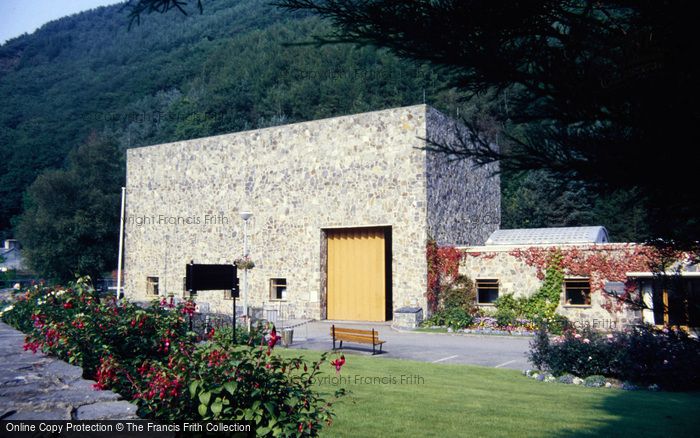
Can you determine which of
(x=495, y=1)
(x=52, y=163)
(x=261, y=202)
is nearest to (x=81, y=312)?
(x=495, y=1)

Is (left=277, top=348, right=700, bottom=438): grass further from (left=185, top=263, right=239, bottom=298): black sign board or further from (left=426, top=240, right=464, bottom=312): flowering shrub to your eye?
(left=426, top=240, right=464, bottom=312): flowering shrub


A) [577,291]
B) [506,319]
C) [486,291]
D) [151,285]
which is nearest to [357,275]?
[486,291]

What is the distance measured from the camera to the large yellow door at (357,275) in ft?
72.7

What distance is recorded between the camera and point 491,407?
811 cm

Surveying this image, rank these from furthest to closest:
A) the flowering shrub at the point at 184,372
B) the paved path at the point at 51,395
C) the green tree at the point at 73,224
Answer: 1. the green tree at the point at 73,224
2. the flowering shrub at the point at 184,372
3. the paved path at the point at 51,395

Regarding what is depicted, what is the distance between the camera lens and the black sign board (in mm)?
8594

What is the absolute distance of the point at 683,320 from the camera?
380cm

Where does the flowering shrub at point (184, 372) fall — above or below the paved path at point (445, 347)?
above

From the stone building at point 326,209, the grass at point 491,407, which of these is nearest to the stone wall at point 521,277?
the stone building at point 326,209

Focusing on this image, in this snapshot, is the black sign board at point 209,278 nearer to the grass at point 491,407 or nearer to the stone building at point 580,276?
the grass at point 491,407

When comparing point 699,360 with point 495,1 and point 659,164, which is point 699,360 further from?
point 495,1

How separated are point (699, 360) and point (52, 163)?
67686 mm

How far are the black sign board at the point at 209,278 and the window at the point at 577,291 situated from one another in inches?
565

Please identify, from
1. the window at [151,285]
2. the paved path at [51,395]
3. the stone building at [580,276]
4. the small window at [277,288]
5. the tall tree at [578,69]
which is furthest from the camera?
the window at [151,285]
